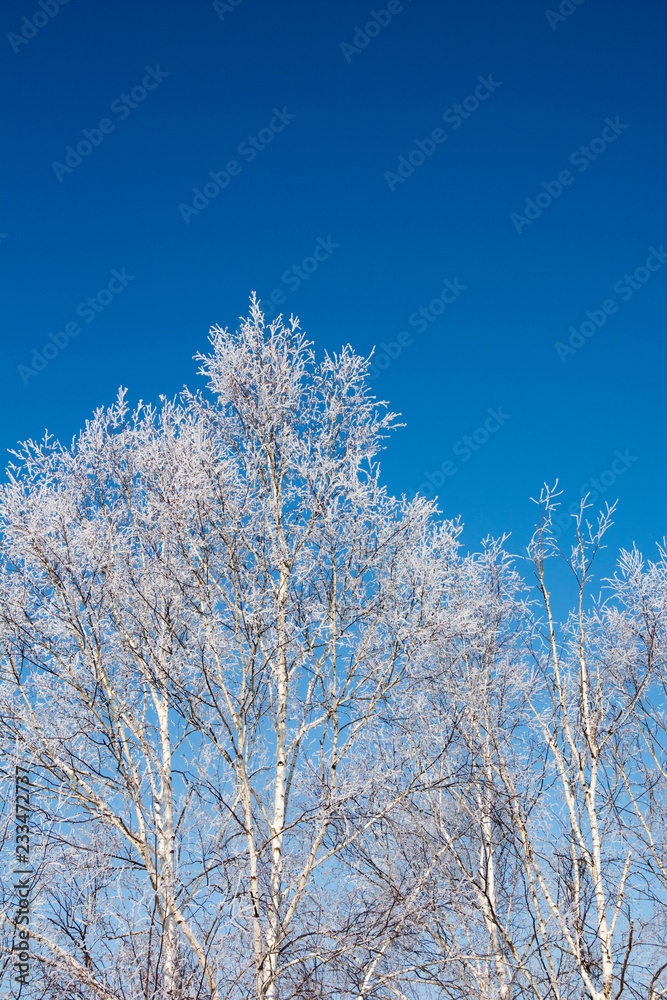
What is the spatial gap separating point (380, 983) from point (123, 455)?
21.0 ft

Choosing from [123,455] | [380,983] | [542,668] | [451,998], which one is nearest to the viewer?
[380,983]

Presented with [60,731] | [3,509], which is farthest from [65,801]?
[3,509]

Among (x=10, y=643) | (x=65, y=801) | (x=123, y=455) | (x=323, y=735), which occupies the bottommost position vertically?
(x=65, y=801)

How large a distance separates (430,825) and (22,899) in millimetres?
6160

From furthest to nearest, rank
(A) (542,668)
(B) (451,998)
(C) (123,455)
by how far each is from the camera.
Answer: (C) (123,455) < (A) (542,668) < (B) (451,998)

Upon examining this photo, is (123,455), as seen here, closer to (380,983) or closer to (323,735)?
(323,735)

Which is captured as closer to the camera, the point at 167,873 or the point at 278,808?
the point at 167,873

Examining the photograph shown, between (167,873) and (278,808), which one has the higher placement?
(278,808)

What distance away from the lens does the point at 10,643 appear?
741cm

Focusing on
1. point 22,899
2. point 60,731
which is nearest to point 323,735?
point 60,731

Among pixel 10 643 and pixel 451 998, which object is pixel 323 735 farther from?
pixel 10 643

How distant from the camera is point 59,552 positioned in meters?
7.14

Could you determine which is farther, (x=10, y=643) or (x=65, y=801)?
(x=10, y=643)

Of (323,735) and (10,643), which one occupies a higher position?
(10,643)
